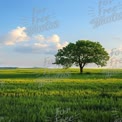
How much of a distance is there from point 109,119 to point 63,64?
65849mm

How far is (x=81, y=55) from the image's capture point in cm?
7794

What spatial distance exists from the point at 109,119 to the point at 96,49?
6664cm

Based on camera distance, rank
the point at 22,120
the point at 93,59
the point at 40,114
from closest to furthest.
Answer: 1. the point at 22,120
2. the point at 40,114
3. the point at 93,59

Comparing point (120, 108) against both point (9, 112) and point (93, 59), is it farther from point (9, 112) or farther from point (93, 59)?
point (93, 59)

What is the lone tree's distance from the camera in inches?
3034

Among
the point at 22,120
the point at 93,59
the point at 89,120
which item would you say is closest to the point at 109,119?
the point at 89,120

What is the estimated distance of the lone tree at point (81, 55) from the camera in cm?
7706

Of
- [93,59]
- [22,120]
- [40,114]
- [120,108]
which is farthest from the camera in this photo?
[93,59]

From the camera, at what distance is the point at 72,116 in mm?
12945

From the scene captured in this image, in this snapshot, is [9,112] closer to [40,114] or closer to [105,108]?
[40,114]

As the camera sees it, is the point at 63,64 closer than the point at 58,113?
No

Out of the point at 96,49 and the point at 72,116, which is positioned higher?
the point at 96,49

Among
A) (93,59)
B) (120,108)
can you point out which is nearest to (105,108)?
(120,108)

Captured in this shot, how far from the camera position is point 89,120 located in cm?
1236
